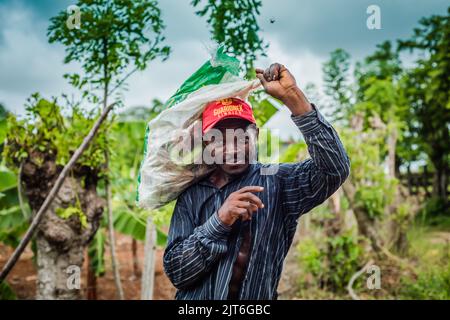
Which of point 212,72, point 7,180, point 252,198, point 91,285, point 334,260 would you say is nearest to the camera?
point 252,198

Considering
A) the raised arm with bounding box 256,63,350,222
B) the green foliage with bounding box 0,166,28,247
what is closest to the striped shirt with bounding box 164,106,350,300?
the raised arm with bounding box 256,63,350,222

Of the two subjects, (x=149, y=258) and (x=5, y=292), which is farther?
(x=5, y=292)

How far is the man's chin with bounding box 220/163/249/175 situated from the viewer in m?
1.68

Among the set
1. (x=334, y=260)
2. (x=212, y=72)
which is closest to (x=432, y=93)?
(x=334, y=260)

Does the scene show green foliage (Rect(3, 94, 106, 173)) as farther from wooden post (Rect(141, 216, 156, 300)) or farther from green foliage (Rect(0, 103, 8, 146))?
wooden post (Rect(141, 216, 156, 300))

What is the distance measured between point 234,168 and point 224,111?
213 millimetres

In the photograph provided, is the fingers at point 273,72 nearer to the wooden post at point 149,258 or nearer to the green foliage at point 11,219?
the wooden post at point 149,258

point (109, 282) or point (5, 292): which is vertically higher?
point (5, 292)

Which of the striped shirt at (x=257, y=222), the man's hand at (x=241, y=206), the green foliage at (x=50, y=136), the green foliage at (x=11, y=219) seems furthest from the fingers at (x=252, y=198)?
the green foliage at (x=11, y=219)

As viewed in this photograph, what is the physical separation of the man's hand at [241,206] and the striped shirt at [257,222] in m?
0.04

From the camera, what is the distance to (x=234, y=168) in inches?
66.2

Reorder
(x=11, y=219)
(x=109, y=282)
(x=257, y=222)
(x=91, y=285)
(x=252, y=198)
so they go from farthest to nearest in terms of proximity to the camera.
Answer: (x=109, y=282) → (x=11, y=219) → (x=91, y=285) → (x=257, y=222) → (x=252, y=198)

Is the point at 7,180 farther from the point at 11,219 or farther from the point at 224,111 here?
the point at 224,111
